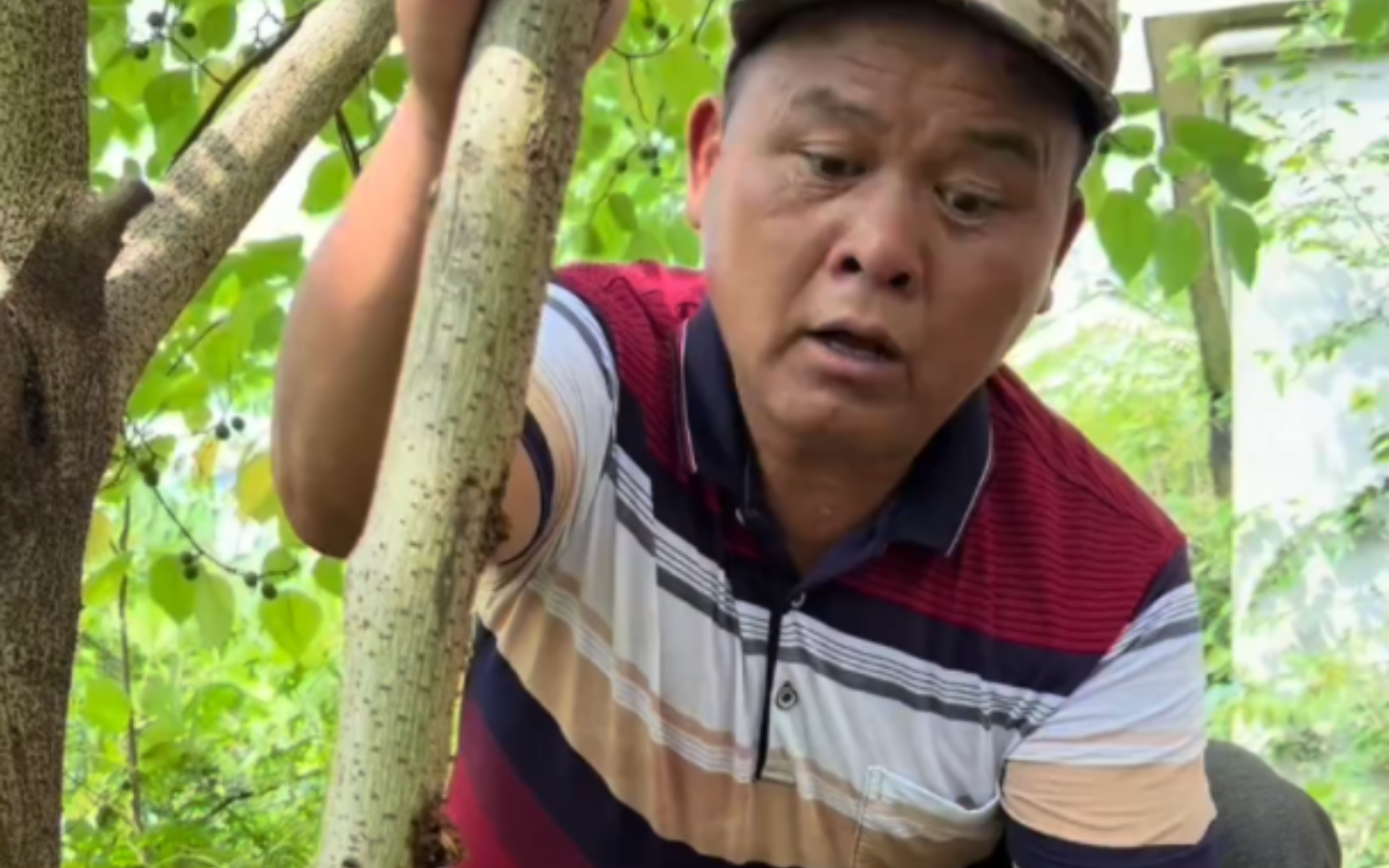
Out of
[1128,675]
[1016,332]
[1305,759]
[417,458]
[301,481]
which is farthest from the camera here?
[1305,759]

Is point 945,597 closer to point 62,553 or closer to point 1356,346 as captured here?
point 62,553

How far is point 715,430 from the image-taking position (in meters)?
1.19

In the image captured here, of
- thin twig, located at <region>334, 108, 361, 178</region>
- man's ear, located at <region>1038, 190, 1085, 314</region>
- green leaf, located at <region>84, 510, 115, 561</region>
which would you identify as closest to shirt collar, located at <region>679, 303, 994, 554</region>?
man's ear, located at <region>1038, 190, 1085, 314</region>

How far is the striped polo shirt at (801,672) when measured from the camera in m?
1.19

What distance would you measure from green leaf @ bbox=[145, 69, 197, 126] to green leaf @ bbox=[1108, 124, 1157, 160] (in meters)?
1.01

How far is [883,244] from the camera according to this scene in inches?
40.4

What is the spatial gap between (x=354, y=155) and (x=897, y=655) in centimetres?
89

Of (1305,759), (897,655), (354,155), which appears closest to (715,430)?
(897,655)

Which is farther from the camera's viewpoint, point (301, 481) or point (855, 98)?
point (855, 98)

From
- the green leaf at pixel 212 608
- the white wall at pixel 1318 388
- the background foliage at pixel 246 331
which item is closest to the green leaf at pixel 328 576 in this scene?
the background foliage at pixel 246 331

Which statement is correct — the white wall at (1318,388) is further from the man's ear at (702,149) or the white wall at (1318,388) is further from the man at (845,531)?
the man's ear at (702,149)

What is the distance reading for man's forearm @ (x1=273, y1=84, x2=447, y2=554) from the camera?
845mm

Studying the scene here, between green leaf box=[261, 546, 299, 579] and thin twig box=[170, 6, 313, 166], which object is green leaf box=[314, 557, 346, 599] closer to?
green leaf box=[261, 546, 299, 579]

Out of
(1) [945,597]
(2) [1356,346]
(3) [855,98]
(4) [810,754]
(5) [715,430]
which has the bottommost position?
(4) [810,754]
